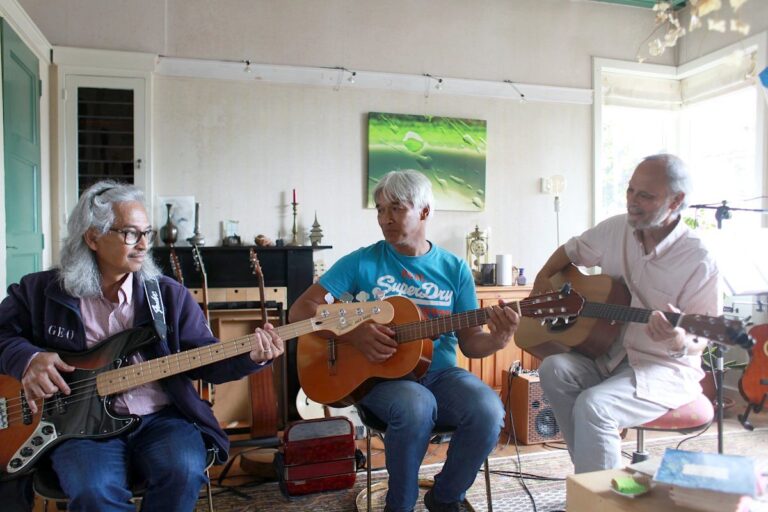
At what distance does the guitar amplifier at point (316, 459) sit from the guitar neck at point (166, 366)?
87 cm

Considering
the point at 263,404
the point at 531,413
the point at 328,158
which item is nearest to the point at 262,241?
the point at 328,158

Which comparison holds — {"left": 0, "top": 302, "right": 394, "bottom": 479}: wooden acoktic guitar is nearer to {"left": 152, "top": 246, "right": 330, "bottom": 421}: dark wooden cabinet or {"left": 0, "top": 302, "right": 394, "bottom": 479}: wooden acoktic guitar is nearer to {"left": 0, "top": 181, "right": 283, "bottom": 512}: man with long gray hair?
{"left": 0, "top": 181, "right": 283, "bottom": 512}: man with long gray hair

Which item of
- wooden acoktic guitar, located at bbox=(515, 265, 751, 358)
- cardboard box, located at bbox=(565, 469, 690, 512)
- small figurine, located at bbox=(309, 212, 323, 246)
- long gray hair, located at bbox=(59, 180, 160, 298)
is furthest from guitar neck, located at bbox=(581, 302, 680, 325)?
small figurine, located at bbox=(309, 212, 323, 246)

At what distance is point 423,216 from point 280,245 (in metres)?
1.61

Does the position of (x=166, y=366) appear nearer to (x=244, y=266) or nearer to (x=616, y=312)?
(x=616, y=312)

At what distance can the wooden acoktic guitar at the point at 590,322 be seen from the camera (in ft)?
5.95

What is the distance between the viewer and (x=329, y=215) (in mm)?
3783

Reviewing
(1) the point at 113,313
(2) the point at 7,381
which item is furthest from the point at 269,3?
(2) the point at 7,381

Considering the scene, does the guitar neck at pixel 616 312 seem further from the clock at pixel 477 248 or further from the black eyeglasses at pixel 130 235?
the clock at pixel 477 248

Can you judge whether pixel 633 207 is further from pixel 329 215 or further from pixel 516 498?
pixel 329 215

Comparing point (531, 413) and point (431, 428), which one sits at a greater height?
point (431, 428)

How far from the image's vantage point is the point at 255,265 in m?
3.25

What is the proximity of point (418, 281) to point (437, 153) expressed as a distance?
2.09m

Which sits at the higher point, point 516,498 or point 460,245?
point 460,245
